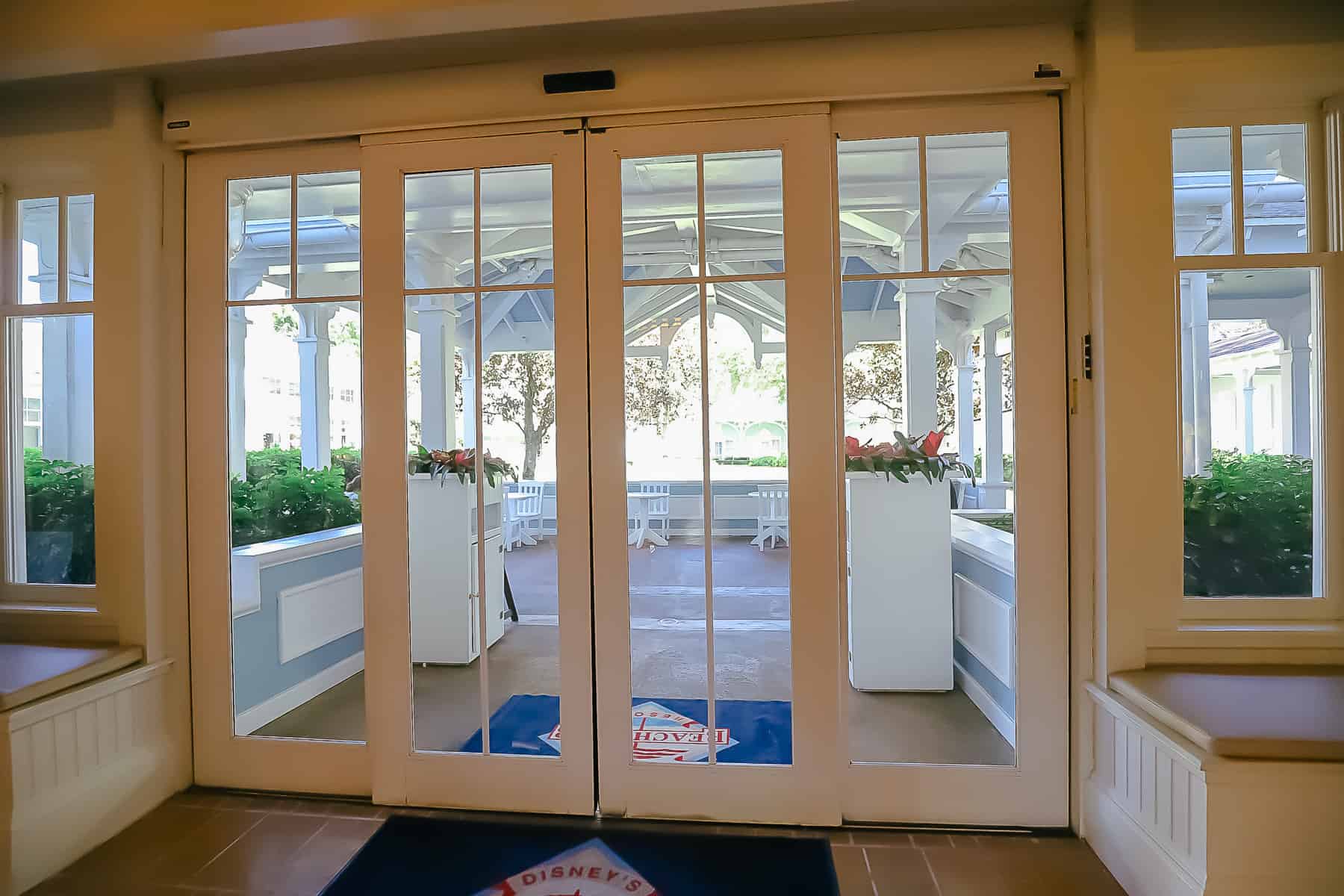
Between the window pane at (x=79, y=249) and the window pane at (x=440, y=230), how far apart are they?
4.02ft

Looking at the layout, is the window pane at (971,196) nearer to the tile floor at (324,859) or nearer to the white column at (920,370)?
the white column at (920,370)

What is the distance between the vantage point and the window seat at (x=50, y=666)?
1858mm

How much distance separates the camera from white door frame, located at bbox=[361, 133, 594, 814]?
216cm

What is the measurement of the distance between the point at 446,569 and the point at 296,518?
0.91 m

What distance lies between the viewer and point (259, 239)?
8.00 feet

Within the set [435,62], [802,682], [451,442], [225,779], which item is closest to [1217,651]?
[802,682]

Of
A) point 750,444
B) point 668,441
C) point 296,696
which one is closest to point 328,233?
point 668,441

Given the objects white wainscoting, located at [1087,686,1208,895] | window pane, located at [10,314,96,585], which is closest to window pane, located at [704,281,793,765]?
white wainscoting, located at [1087,686,1208,895]

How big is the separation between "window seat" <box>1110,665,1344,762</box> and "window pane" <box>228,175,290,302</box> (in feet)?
10.2

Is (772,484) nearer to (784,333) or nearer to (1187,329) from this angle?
(784,333)

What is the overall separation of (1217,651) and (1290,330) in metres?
1.04

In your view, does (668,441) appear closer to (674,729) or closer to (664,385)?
(664,385)

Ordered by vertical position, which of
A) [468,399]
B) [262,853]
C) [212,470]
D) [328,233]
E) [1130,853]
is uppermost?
[328,233]

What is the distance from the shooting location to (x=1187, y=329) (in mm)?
2004
